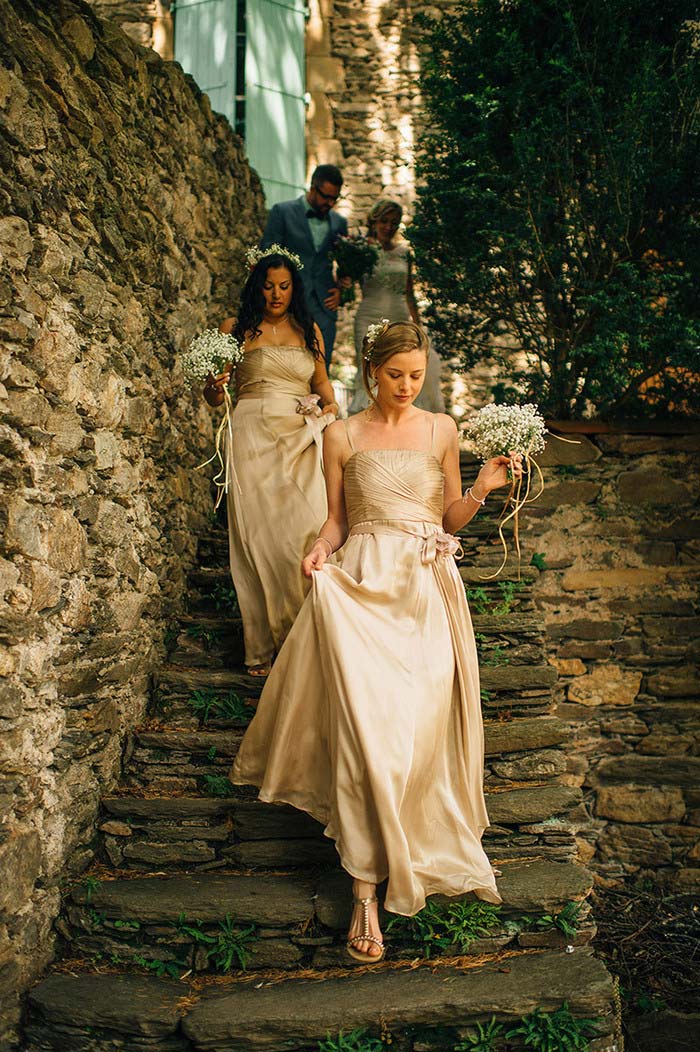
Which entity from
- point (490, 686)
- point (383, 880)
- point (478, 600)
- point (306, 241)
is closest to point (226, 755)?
point (383, 880)

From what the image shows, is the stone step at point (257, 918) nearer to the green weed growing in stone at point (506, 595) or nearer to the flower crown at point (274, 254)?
the green weed growing in stone at point (506, 595)

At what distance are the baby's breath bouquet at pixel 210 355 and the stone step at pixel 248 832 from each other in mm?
2104

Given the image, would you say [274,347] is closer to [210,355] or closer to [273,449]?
[210,355]

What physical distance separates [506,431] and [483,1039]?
2.25 meters

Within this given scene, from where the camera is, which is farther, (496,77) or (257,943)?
(496,77)

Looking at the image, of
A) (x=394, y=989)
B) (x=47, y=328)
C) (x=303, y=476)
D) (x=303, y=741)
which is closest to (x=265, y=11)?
(x=303, y=476)

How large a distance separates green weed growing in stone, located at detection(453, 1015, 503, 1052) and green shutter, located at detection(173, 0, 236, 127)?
850 centimetres

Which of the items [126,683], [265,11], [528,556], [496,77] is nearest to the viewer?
Answer: [126,683]

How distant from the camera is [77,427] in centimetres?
344

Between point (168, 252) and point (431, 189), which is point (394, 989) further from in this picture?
point (431, 189)

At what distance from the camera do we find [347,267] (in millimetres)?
6523

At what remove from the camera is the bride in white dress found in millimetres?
6473

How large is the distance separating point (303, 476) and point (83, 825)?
1.99 meters

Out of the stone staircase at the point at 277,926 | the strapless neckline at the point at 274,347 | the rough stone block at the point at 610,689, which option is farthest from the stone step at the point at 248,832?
the strapless neckline at the point at 274,347
